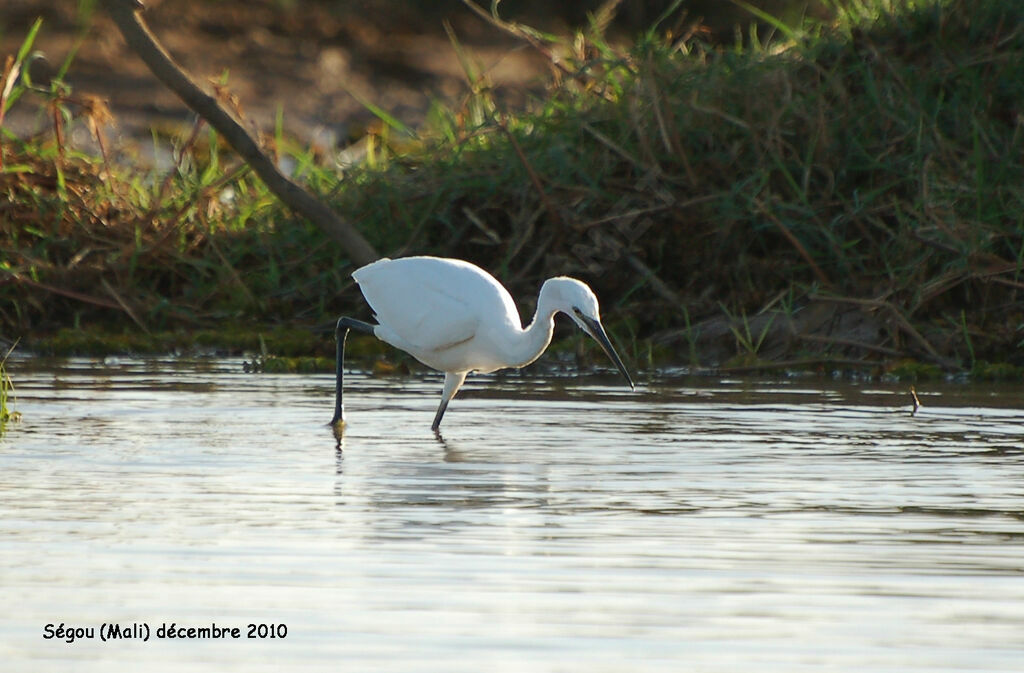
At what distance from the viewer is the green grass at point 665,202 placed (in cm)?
1070

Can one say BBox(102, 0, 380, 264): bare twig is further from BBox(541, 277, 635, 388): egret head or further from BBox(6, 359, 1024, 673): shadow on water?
BBox(541, 277, 635, 388): egret head

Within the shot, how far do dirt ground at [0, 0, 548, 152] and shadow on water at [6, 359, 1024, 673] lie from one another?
1602 centimetres

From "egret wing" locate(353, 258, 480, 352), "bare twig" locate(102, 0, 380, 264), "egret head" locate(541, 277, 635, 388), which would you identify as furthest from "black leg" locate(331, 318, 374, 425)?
"bare twig" locate(102, 0, 380, 264)

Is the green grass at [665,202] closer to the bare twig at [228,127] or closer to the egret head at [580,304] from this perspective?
the bare twig at [228,127]

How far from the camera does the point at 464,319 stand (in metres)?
7.77

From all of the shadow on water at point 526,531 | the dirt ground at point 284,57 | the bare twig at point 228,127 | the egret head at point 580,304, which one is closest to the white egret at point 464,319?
the egret head at point 580,304

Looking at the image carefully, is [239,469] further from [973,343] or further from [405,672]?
[973,343]

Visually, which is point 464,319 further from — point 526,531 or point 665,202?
point 665,202

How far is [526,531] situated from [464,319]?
2519mm

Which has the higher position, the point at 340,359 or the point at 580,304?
the point at 580,304

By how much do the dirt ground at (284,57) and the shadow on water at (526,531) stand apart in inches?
631

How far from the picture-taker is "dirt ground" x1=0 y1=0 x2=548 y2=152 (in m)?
25.5

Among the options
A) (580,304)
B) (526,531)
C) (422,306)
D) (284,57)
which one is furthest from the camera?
(284,57)

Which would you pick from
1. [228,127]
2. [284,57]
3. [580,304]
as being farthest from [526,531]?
[284,57]
